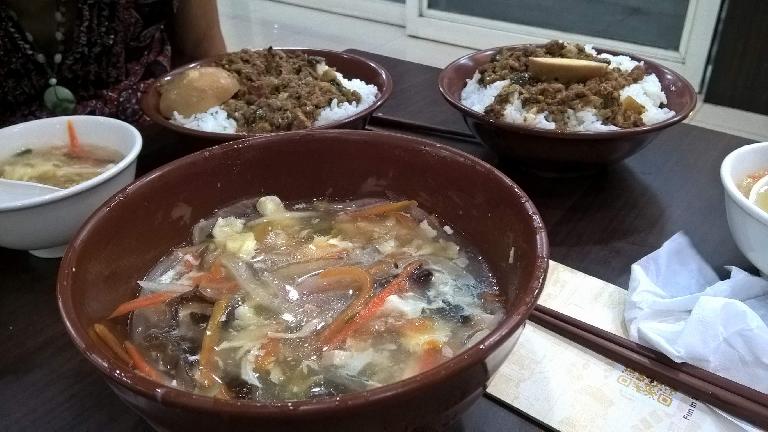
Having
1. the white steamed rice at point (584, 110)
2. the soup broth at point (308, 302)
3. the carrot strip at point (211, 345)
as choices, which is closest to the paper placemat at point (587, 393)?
the soup broth at point (308, 302)

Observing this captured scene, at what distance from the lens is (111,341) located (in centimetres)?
70

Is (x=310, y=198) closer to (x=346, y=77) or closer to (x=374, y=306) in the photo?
(x=374, y=306)

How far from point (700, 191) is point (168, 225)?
1.04m

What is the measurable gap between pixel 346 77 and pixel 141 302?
103cm

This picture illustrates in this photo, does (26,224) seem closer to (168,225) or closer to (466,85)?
(168,225)

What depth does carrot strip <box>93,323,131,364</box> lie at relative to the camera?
2.24ft

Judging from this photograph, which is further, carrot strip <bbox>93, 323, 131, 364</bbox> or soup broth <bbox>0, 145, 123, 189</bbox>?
soup broth <bbox>0, 145, 123, 189</bbox>

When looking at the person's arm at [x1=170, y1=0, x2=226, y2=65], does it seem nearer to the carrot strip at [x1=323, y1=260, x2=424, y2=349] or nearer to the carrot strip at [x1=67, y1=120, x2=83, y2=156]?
the carrot strip at [x1=67, y1=120, x2=83, y2=156]

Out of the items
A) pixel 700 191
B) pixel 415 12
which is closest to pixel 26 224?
pixel 700 191

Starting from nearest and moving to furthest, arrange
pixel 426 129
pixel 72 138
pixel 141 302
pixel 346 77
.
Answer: pixel 141 302 < pixel 72 138 < pixel 426 129 < pixel 346 77

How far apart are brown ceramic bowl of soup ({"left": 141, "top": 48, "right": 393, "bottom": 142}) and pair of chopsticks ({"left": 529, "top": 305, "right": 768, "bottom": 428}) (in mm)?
542

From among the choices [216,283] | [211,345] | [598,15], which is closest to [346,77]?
[216,283]

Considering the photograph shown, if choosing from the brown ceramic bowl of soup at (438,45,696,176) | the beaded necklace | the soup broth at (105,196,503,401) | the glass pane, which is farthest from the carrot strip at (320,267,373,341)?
the glass pane

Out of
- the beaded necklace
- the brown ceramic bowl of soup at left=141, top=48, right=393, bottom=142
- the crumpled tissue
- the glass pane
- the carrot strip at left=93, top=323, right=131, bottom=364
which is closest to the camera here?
the carrot strip at left=93, top=323, right=131, bottom=364
